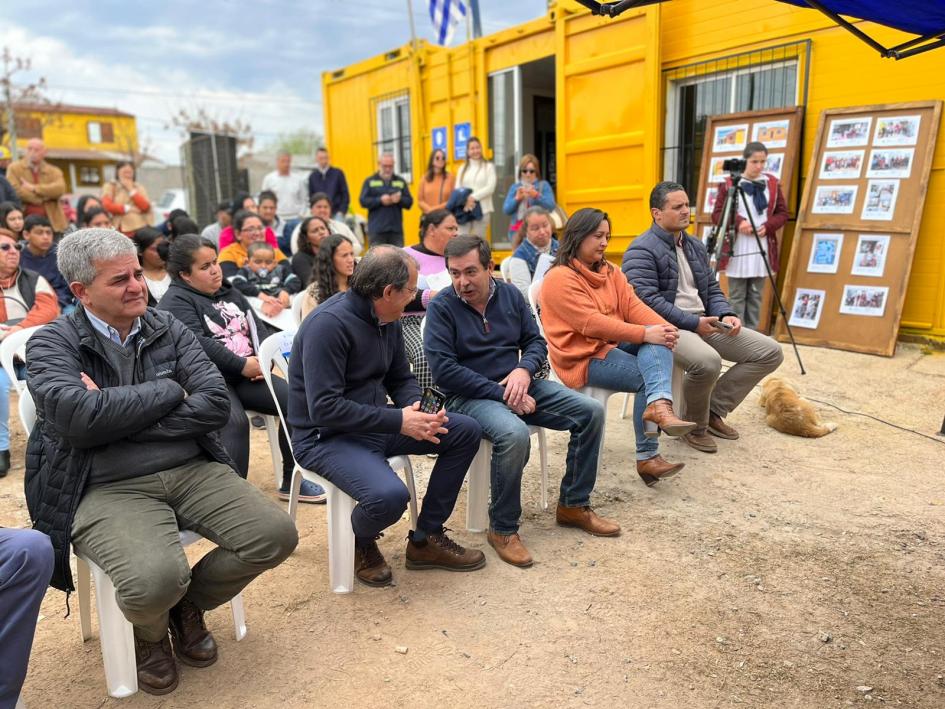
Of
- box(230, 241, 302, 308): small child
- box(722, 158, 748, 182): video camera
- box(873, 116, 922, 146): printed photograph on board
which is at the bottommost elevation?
box(230, 241, 302, 308): small child

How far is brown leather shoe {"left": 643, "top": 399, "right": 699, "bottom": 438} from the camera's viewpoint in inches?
132

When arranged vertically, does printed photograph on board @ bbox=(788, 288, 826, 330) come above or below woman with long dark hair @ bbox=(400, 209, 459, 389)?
below

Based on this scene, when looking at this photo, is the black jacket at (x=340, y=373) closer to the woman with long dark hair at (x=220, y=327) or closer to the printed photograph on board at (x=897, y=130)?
the woman with long dark hair at (x=220, y=327)

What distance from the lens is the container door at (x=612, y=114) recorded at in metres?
6.97

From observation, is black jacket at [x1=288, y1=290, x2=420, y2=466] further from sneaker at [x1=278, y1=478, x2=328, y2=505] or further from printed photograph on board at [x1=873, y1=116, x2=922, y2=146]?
printed photograph on board at [x1=873, y1=116, x2=922, y2=146]

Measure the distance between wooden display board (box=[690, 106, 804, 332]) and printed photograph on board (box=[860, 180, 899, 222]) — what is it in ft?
2.24

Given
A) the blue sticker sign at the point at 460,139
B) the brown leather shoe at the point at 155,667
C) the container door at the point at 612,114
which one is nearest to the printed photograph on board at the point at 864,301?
the container door at the point at 612,114

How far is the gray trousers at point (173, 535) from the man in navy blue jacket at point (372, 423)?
37 cm

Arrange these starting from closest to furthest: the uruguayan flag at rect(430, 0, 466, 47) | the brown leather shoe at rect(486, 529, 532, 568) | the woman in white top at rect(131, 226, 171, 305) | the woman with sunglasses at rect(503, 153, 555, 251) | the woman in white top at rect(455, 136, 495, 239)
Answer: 1. the brown leather shoe at rect(486, 529, 532, 568)
2. the woman in white top at rect(131, 226, 171, 305)
3. the woman with sunglasses at rect(503, 153, 555, 251)
4. the woman in white top at rect(455, 136, 495, 239)
5. the uruguayan flag at rect(430, 0, 466, 47)

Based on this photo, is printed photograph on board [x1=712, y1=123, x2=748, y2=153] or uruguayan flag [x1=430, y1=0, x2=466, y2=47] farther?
uruguayan flag [x1=430, y1=0, x2=466, y2=47]

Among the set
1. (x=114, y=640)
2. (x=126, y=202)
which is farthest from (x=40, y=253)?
(x=114, y=640)

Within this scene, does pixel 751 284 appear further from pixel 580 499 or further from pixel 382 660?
pixel 382 660

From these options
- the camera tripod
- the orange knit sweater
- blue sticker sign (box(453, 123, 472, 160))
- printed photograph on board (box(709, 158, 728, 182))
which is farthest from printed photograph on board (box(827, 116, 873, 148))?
blue sticker sign (box(453, 123, 472, 160))

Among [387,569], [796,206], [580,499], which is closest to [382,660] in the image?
[387,569]
